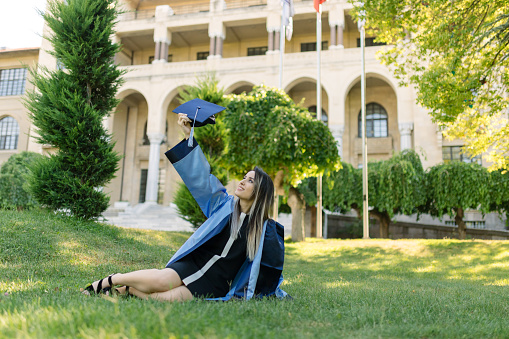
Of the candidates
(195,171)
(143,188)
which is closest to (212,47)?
(143,188)

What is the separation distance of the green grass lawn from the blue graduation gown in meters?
0.27

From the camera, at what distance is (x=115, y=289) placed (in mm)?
3447

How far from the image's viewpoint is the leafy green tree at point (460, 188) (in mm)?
17422

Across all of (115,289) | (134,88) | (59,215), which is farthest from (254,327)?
(134,88)

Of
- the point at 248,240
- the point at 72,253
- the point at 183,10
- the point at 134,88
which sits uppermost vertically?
the point at 183,10

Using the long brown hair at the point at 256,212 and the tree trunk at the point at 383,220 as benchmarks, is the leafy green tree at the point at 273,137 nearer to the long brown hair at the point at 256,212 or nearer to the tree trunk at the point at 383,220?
the tree trunk at the point at 383,220

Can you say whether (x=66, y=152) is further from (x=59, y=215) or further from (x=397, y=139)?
(x=397, y=139)

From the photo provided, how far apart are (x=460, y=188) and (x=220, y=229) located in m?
16.9

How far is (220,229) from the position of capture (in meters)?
3.54

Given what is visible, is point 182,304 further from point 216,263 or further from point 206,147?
point 206,147

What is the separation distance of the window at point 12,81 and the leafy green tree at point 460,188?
31629 millimetres

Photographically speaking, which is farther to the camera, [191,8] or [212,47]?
[191,8]

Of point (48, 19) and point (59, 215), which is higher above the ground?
point (48, 19)

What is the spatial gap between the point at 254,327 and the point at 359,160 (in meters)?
25.4
